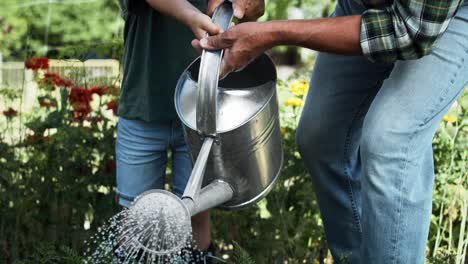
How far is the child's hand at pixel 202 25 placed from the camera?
2014 mm

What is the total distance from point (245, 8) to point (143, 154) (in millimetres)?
533

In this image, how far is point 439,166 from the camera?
287 cm

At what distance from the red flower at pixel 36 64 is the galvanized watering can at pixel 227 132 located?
87cm

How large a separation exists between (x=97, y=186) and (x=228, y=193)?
3.13 ft

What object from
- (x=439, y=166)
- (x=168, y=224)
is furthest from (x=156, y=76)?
(x=439, y=166)

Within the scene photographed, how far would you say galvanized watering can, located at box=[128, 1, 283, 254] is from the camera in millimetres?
1839

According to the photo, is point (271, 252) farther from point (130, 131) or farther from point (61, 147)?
point (61, 147)

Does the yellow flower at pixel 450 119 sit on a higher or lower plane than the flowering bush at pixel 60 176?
higher

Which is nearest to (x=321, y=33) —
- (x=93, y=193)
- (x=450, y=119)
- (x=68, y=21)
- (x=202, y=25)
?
(x=202, y=25)

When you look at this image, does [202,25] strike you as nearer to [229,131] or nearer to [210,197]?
[229,131]

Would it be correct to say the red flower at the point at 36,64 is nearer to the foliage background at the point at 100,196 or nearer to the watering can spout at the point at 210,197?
the foliage background at the point at 100,196

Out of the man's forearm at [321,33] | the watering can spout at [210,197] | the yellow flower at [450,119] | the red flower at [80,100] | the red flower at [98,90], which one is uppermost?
the man's forearm at [321,33]

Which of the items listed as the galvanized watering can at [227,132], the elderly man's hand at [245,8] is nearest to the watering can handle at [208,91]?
the galvanized watering can at [227,132]

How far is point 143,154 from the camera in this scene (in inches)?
95.7
